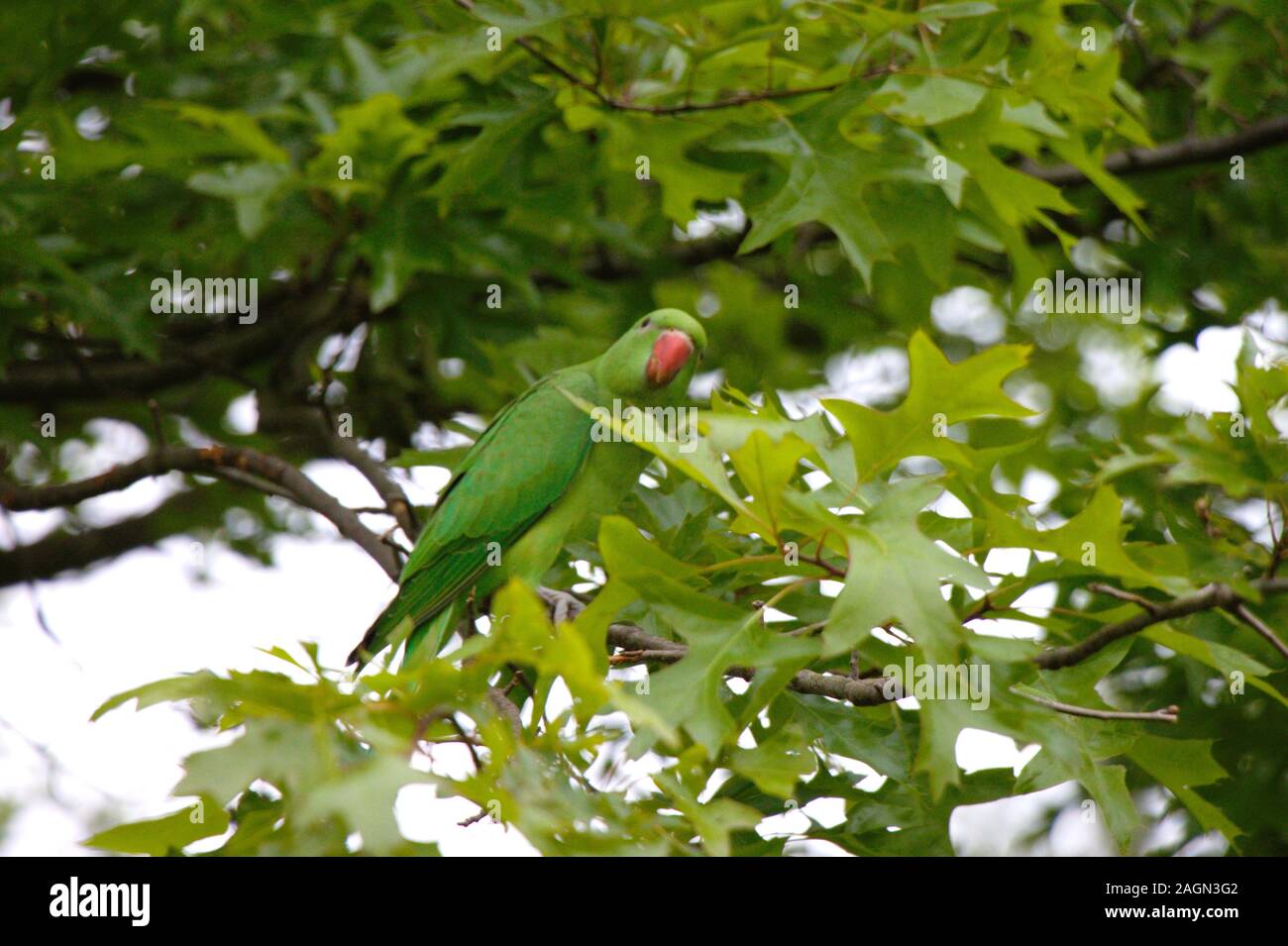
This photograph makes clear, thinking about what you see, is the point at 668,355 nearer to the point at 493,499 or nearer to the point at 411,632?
the point at 493,499

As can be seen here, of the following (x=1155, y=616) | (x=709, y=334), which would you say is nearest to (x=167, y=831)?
(x=1155, y=616)

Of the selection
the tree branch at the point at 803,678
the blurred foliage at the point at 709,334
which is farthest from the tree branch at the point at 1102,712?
the tree branch at the point at 803,678

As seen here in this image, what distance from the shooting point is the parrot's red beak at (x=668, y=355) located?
14.8 feet

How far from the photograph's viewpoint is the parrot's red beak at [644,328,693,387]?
450 cm

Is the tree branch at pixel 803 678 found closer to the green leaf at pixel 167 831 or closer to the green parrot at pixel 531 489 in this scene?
the green parrot at pixel 531 489

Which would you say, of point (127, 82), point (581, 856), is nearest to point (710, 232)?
point (127, 82)

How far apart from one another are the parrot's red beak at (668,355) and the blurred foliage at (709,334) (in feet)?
1.27

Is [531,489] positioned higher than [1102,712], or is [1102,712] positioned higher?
[531,489]

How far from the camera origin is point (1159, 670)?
6109 millimetres

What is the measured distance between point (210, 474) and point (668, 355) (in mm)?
1894

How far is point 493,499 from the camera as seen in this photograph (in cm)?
464

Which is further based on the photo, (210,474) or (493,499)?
(210,474)

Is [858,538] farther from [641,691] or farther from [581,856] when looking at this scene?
[581,856]
